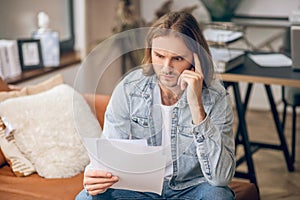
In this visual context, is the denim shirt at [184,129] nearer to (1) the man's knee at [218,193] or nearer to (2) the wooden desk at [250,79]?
(1) the man's knee at [218,193]

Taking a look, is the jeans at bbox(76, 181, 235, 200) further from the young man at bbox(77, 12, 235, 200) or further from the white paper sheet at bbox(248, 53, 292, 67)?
the white paper sheet at bbox(248, 53, 292, 67)

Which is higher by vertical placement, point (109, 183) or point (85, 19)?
point (85, 19)

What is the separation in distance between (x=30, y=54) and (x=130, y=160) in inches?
73.1

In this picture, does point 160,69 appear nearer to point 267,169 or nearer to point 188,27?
point 188,27

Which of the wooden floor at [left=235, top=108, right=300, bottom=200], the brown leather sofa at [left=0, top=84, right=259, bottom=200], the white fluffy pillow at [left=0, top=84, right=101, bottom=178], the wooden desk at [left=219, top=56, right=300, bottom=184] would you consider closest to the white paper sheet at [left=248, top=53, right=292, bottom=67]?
the wooden desk at [left=219, top=56, right=300, bottom=184]

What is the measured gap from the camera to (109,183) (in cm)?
182

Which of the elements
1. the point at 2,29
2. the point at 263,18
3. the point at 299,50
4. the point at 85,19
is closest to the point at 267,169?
the point at 299,50

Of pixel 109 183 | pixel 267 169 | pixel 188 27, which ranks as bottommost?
pixel 267 169

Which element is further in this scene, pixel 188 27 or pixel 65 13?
pixel 65 13

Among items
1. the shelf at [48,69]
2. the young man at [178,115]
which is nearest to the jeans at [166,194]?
the young man at [178,115]

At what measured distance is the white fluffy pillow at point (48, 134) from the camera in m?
2.34

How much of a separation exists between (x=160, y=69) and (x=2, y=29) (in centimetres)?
204

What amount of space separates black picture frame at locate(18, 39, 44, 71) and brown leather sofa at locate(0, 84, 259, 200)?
119 cm

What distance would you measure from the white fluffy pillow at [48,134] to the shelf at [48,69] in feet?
2.64
